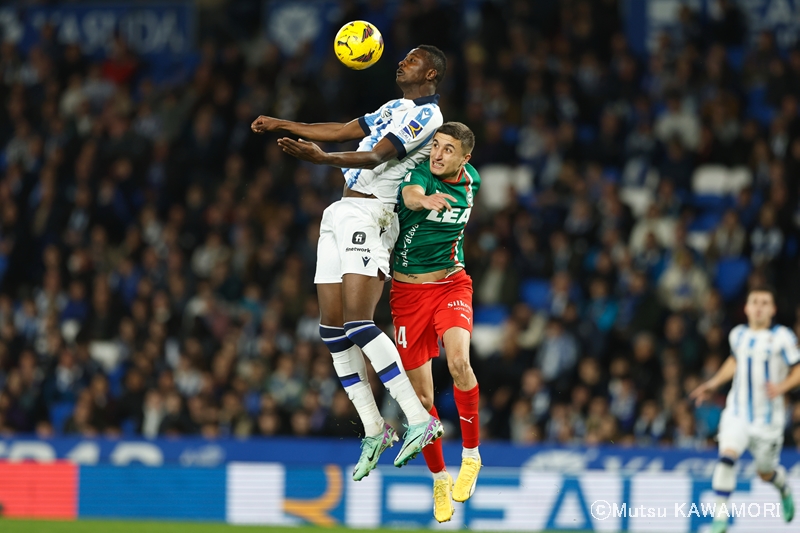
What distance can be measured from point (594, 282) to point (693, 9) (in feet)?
16.8

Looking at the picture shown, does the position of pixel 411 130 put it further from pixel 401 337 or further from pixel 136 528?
pixel 136 528

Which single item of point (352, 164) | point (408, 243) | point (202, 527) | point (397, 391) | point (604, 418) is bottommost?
point (202, 527)

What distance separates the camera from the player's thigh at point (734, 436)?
480 inches

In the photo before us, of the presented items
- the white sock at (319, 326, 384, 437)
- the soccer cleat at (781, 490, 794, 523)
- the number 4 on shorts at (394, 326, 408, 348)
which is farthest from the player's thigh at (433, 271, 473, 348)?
the soccer cleat at (781, 490, 794, 523)

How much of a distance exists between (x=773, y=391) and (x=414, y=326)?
4722mm

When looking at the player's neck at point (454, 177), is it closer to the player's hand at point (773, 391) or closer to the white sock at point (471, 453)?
the white sock at point (471, 453)

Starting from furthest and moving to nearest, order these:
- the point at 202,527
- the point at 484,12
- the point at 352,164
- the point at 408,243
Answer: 1. the point at 484,12
2. the point at 202,527
3. the point at 408,243
4. the point at 352,164

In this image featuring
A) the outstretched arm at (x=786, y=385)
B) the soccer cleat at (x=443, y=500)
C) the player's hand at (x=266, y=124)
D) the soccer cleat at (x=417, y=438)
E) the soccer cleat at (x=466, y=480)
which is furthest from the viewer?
the outstretched arm at (x=786, y=385)

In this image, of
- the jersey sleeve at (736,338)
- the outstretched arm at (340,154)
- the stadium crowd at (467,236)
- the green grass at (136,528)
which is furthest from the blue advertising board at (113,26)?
the outstretched arm at (340,154)

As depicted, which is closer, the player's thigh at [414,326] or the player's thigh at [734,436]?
the player's thigh at [414,326]

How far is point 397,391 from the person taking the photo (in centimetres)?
841

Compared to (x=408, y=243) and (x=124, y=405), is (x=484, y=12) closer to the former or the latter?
(x=124, y=405)

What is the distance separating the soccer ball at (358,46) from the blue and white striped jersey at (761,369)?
5751 millimetres

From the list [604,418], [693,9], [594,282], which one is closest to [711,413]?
[604,418]
